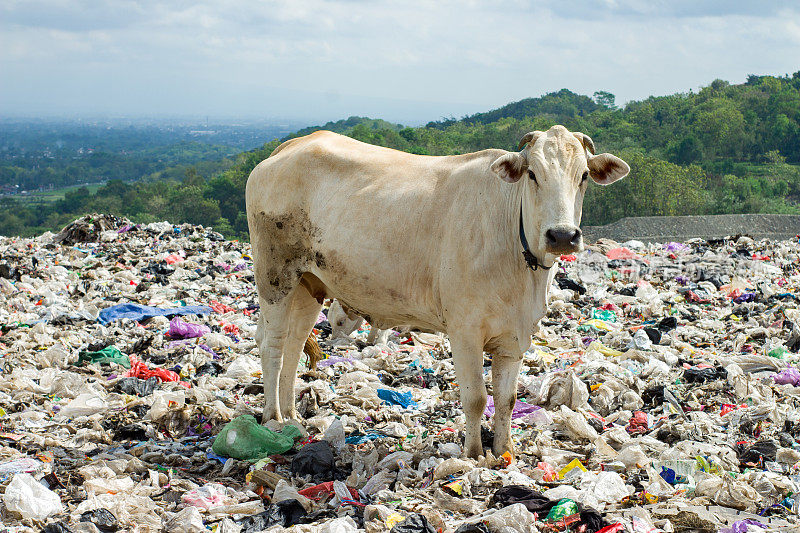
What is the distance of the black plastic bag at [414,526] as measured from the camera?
3541mm

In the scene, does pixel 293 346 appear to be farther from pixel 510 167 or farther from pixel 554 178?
pixel 554 178

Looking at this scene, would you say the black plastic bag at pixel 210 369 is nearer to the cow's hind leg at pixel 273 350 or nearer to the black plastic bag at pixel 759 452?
the cow's hind leg at pixel 273 350

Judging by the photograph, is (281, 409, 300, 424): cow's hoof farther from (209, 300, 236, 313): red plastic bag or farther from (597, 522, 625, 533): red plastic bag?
(209, 300, 236, 313): red plastic bag

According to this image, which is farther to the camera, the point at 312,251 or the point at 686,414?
the point at 686,414

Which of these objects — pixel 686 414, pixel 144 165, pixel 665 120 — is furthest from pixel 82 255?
pixel 144 165

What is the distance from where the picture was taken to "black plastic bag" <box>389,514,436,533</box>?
3541 millimetres

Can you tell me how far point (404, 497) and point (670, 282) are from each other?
7848mm

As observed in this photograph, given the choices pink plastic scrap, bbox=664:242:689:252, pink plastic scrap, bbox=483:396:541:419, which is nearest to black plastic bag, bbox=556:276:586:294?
pink plastic scrap, bbox=664:242:689:252

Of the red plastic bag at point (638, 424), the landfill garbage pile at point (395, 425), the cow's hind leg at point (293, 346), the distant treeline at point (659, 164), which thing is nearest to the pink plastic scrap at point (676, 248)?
the landfill garbage pile at point (395, 425)

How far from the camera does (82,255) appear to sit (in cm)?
1322

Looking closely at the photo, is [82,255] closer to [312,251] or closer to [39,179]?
[312,251]

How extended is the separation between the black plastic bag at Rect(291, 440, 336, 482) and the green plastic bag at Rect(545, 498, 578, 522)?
1522 mm

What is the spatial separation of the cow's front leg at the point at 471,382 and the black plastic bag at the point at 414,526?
1.01 meters

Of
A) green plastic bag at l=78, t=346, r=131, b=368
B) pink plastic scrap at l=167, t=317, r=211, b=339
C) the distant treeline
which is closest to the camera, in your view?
green plastic bag at l=78, t=346, r=131, b=368
